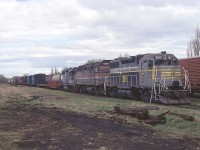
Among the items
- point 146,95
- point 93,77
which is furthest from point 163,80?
point 93,77

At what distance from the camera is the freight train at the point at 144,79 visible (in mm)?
24344

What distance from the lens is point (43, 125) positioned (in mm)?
14227

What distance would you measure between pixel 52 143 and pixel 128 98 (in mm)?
20707

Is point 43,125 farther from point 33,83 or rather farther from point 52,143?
point 33,83

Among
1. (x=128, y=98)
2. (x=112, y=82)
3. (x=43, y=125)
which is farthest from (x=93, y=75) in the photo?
(x=43, y=125)

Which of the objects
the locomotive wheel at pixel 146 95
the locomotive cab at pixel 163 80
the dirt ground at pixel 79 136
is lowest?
the dirt ground at pixel 79 136

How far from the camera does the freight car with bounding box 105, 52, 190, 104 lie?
2422 cm

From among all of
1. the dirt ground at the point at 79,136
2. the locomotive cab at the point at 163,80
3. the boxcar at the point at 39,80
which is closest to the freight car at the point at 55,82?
the boxcar at the point at 39,80

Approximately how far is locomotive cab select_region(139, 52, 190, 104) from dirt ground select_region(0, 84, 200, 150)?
9.92 metres

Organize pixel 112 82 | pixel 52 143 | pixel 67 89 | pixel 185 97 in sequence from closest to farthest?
pixel 52 143 → pixel 185 97 → pixel 112 82 → pixel 67 89

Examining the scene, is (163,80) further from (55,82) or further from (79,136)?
(55,82)

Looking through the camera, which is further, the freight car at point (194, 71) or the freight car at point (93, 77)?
the freight car at point (93, 77)

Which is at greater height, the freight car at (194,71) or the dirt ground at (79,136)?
the freight car at (194,71)

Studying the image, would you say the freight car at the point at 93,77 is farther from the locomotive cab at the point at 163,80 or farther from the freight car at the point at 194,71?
the locomotive cab at the point at 163,80
